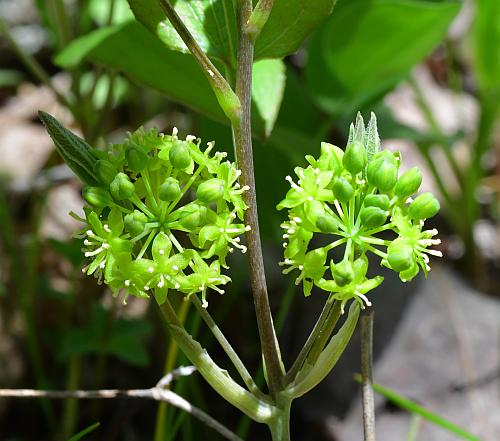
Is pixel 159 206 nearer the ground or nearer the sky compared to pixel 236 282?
nearer the sky

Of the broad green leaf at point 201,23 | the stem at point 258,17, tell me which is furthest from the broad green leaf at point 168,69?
the stem at point 258,17

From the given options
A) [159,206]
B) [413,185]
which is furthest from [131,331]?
[413,185]

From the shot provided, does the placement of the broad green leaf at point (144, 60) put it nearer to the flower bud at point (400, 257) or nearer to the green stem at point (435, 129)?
the flower bud at point (400, 257)

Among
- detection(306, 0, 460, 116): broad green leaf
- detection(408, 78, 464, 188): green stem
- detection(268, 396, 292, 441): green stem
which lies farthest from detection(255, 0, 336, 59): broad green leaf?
detection(408, 78, 464, 188): green stem

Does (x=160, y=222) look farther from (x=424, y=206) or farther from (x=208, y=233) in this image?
(x=424, y=206)

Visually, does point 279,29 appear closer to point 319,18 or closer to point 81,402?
point 319,18

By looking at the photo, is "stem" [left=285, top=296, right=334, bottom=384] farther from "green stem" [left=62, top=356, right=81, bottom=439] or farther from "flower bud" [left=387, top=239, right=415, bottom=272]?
"green stem" [left=62, top=356, right=81, bottom=439]

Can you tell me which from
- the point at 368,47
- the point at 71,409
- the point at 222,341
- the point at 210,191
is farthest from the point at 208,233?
the point at 368,47
